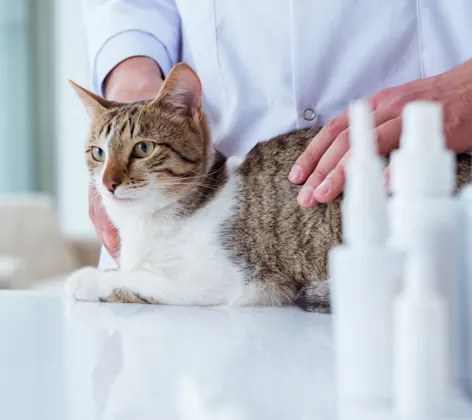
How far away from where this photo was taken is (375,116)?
863 mm

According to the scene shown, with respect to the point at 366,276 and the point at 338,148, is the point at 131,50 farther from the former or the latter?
the point at 366,276

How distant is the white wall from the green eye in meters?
3.83

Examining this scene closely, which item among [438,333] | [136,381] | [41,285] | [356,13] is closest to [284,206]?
[356,13]

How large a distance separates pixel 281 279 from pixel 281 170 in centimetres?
17

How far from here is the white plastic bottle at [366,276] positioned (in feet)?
1.16

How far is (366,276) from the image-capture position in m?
0.35

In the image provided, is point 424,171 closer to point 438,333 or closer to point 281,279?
point 438,333

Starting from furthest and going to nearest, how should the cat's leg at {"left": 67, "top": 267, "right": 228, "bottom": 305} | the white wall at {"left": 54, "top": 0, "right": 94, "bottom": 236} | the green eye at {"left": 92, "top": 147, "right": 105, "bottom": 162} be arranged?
1. the white wall at {"left": 54, "top": 0, "right": 94, "bottom": 236}
2. the green eye at {"left": 92, "top": 147, "right": 105, "bottom": 162}
3. the cat's leg at {"left": 67, "top": 267, "right": 228, "bottom": 305}

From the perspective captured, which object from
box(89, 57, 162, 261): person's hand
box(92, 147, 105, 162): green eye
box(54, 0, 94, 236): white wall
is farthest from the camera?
box(54, 0, 94, 236): white wall

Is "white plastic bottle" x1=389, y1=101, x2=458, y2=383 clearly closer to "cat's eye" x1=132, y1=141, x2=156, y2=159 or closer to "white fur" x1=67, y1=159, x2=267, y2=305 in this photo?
"white fur" x1=67, y1=159, x2=267, y2=305

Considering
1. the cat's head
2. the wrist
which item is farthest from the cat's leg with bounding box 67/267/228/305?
the wrist

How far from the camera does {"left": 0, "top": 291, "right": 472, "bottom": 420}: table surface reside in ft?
1.38

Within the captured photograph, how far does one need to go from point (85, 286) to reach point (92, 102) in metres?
0.32

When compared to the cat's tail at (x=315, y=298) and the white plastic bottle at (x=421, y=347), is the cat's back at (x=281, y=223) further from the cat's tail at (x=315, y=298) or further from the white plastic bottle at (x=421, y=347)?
the white plastic bottle at (x=421, y=347)
